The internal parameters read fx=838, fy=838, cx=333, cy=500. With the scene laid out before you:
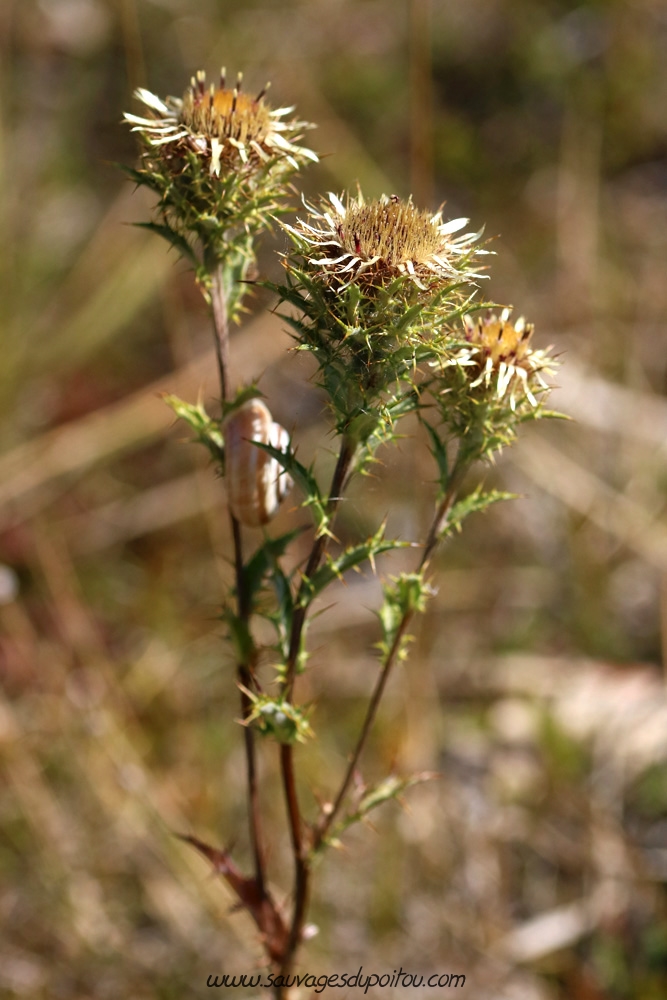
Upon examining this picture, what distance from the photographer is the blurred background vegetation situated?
2980 mm

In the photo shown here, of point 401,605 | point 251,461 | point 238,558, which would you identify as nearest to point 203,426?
point 251,461

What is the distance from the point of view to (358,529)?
1.63 metres

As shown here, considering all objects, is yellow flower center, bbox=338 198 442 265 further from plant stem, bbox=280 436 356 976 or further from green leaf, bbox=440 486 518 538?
green leaf, bbox=440 486 518 538

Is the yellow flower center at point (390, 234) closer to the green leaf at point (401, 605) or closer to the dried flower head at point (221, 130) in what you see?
the dried flower head at point (221, 130)

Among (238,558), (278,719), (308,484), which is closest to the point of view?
(308,484)

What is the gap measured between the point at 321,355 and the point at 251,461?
Result: 322 mm

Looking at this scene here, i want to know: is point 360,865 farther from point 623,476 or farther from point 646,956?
point 623,476

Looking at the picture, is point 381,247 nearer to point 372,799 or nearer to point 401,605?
point 401,605

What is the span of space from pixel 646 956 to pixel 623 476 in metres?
2.25

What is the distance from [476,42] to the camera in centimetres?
659

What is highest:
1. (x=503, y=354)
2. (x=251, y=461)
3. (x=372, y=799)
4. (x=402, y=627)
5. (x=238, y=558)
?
(x=503, y=354)

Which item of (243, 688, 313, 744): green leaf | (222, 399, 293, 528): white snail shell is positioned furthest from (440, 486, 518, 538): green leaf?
(243, 688, 313, 744): green leaf

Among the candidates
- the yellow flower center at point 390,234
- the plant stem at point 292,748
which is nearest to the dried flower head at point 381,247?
the yellow flower center at point 390,234

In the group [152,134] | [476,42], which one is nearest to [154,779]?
[152,134]
